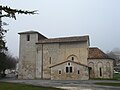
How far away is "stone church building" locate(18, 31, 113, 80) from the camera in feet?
162

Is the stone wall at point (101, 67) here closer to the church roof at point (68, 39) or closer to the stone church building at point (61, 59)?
the stone church building at point (61, 59)

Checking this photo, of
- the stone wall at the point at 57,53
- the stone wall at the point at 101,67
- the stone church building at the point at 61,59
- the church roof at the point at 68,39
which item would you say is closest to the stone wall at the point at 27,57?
the stone church building at the point at 61,59

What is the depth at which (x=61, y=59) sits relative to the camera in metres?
53.9

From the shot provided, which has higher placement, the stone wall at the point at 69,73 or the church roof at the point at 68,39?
the church roof at the point at 68,39

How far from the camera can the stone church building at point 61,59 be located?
49469 millimetres

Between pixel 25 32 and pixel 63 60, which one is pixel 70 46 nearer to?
pixel 63 60

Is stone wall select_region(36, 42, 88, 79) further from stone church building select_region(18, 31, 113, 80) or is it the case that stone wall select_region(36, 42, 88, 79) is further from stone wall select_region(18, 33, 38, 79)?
stone wall select_region(18, 33, 38, 79)

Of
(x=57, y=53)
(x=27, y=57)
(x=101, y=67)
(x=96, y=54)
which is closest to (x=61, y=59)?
(x=57, y=53)

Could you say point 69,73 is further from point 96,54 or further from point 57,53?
point 96,54

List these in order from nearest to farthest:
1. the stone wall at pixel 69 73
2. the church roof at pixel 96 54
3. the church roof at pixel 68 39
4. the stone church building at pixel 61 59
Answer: the stone wall at pixel 69 73 < the stone church building at pixel 61 59 < the church roof at pixel 96 54 < the church roof at pixel 68 39

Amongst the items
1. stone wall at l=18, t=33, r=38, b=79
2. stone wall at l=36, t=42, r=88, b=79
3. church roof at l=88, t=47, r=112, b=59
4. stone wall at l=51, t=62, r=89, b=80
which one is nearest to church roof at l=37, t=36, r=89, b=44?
stone wall at l=36, t=42, r=88, b=79

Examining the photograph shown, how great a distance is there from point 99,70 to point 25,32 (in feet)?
Result: 66.7

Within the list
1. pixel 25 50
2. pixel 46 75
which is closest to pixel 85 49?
pixel 46 75

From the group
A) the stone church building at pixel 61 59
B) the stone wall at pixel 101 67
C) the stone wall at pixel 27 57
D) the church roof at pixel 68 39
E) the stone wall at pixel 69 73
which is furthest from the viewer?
the stone wall at pixel 27 57
